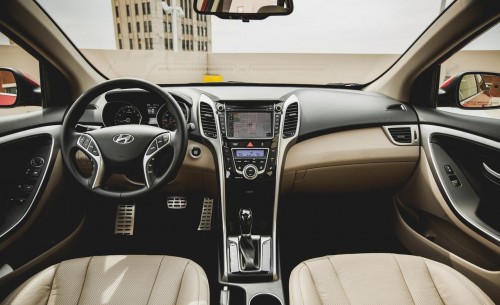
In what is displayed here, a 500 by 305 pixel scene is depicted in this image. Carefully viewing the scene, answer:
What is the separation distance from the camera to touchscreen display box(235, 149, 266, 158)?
1990 mm

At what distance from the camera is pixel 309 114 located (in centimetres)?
221

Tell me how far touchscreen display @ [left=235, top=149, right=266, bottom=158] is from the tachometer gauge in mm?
651

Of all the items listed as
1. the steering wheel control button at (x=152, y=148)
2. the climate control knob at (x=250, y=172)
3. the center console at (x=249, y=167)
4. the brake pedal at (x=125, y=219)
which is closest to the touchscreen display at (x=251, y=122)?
the center console at (x=249, y=167)

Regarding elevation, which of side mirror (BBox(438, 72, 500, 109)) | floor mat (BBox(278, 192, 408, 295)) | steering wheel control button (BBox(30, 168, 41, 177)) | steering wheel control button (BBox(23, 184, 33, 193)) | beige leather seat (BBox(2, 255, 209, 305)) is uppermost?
side mirror (BBox(438, 72, 500, 109))

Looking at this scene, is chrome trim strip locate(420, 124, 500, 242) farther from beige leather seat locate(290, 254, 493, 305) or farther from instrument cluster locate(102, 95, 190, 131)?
instrument cluster locate(102, 95, 190, 131)

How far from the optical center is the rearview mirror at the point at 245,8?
6.80ft

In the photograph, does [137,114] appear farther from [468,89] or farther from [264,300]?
[468,89]

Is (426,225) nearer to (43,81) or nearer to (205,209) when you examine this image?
(205,209)

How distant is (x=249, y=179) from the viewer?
78.2 inches

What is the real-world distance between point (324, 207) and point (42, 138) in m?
2.08

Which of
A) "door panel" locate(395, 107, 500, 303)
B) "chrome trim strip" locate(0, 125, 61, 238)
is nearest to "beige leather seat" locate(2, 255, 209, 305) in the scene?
"chrome trim strip" locate(0, 125, 61, 238)

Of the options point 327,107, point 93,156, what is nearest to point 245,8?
point 327,107

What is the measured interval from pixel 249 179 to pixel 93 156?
Answer: 88 cm

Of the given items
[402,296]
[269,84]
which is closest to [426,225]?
[402,296]
